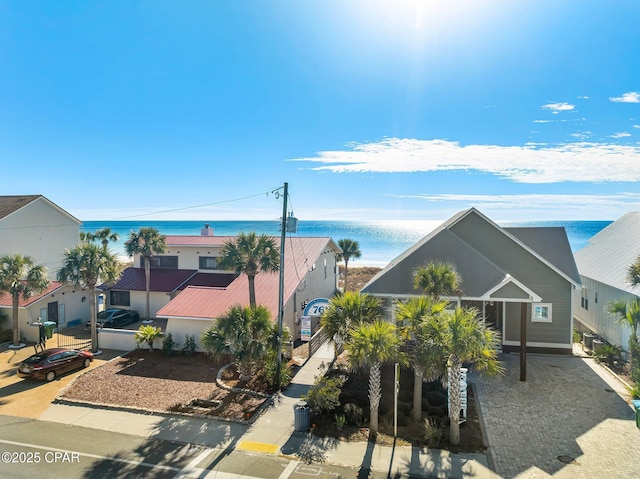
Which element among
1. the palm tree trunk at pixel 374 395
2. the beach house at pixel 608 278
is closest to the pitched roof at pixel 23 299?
the palm tree trunk at pixel 374 395

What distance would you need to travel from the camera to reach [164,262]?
3594cm

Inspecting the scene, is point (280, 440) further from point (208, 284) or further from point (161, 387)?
point (208, 284)

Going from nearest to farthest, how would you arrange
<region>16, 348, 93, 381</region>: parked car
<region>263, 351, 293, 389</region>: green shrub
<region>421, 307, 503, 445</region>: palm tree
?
1. <region>421, 307, 503, 445</region>: palm tree
2. <region>263, 351, 293, 389</region>: green shrub
3. <region>16, 348, 93, 381</region>: parked car

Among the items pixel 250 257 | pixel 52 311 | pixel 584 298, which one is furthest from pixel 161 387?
pixel 584 298

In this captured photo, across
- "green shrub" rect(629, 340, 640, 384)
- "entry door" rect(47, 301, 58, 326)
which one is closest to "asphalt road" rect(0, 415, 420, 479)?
"green shrub" rect(629, 340, 640, 384)

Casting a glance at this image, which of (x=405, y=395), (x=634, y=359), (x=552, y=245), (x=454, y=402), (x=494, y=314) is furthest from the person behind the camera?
(x=552, y=245)

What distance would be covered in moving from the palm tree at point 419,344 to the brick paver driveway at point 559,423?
8.71 feet

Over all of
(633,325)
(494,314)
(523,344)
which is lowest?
(523,344)

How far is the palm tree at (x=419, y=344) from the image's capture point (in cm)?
1320

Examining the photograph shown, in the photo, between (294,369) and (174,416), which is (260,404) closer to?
(174,416)

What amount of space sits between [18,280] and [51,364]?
7871mm

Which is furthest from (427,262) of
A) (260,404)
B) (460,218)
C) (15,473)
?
(15,473)

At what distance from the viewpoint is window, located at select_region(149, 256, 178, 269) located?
117 ft

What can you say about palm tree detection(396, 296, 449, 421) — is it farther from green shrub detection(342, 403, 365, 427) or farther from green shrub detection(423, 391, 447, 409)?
green shrub detection(342, 403, 365, 427)
